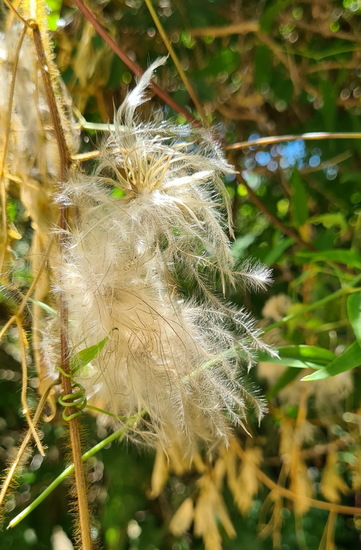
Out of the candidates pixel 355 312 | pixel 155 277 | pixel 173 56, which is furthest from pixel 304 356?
pixel 173 56

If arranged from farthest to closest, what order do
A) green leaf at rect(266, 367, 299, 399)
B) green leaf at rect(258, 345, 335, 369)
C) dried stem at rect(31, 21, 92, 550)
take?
green leaf at rect(266, 367, 299, 399)
green leaf at rect(258, 345, 335, 369)
dried stem at rect(31, 21, 92, 550)

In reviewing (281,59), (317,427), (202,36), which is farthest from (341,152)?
(317,427)

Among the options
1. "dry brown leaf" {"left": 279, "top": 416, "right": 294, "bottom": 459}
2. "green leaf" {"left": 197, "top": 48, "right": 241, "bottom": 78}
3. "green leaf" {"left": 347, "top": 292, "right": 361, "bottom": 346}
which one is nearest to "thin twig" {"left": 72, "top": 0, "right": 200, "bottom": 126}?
"green leaf" {"left": 347, "top": 292, "right": 361, "bottom": 346}

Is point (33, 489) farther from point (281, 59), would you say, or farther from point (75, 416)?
→ point (281, 59)

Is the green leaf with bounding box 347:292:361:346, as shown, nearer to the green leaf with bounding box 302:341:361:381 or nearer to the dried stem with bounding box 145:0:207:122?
the green leaf with bounding box 302:341:361:381

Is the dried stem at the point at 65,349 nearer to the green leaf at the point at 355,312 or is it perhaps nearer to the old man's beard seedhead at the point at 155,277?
the old man's beard seedhead at the point at 155,277

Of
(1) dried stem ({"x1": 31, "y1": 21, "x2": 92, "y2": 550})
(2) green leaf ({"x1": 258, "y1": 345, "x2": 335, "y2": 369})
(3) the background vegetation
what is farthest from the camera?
(3) the background vegetation

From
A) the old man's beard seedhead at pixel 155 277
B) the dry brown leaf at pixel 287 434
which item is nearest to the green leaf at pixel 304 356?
the old man's beard seedhead at pixel 155 277
